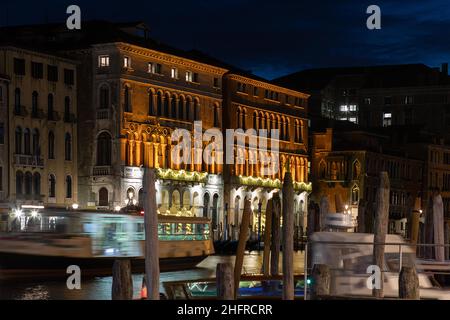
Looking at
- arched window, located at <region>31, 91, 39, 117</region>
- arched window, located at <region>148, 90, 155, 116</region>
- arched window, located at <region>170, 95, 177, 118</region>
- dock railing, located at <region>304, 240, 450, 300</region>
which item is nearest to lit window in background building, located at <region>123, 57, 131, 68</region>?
arched window, located at <region>148, 90, 155, 116</region>

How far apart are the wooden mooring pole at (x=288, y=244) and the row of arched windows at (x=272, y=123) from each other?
35.5m

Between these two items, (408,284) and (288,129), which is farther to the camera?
(288,129)

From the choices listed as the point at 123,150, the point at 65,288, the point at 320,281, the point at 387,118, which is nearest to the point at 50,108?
the point at 123,150

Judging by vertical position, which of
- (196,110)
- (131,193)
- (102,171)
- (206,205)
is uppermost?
(196,110)

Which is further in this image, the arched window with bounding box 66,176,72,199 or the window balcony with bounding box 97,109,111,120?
the window balcony with bounding box 97,109,111,120

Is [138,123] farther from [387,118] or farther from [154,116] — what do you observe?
[387,118]

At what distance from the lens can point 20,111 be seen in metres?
41.8

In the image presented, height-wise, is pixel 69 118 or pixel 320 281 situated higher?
pixel 69 118

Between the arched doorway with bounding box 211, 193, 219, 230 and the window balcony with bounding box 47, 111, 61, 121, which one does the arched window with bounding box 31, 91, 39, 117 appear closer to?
the window balcony with bounding box 47, 111, 61, 121

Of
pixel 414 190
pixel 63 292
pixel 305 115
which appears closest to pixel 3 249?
pixel 63 292

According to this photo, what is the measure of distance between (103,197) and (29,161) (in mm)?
4334

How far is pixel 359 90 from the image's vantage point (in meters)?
82.7

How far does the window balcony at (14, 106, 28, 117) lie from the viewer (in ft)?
136

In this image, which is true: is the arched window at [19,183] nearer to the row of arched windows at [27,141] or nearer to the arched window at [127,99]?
the row of arched windows at [27,141]
